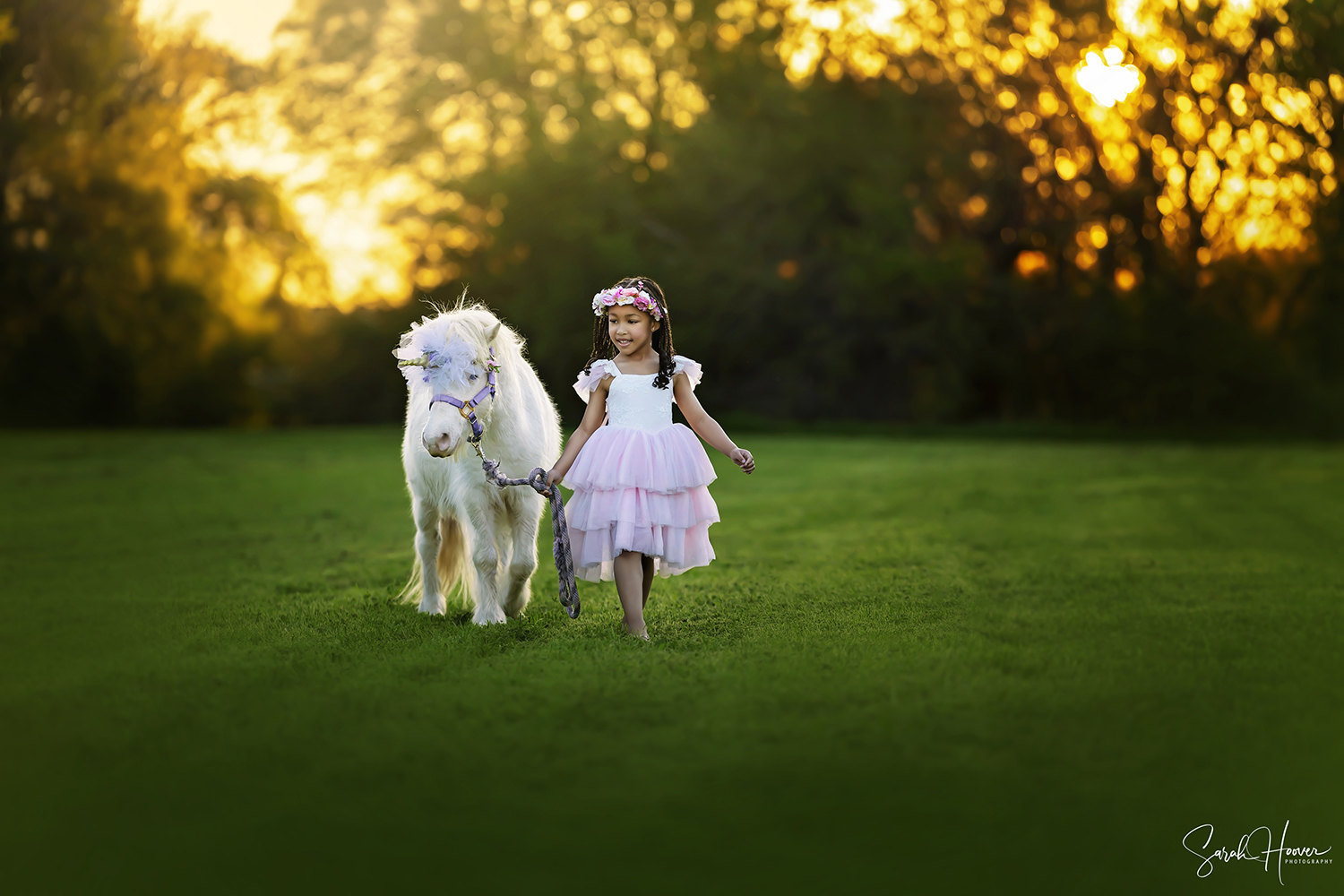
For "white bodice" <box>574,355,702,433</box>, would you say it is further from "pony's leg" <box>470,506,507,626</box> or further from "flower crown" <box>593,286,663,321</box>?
"pony's leg" <box>470,506,507,626</box>

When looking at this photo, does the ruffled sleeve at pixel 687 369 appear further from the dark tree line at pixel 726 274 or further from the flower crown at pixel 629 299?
the dark tree line at pixel 726 274

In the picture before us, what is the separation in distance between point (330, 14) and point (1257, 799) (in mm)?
28890

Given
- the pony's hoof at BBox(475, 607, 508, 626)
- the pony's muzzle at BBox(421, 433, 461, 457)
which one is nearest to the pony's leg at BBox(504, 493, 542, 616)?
the pony's hoof at BBox(475, 607, 508, 626)

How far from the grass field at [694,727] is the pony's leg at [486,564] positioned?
0.11 meters

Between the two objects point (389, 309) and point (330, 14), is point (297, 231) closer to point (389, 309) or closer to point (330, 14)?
point (389, 309)

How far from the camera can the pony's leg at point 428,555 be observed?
5879 mm

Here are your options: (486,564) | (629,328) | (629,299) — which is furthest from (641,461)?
(486,564)

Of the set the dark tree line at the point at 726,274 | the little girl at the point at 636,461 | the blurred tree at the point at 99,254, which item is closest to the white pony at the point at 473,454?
the little girl at the point at 636,461

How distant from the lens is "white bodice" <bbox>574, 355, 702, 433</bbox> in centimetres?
506

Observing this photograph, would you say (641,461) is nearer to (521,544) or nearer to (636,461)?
(636,461)

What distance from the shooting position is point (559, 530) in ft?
16.5

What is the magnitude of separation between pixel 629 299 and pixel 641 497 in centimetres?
82

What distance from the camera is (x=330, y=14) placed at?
1109 inches

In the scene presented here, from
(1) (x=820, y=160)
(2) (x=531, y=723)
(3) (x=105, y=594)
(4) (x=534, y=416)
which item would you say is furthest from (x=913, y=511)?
(1) (x=820, y=160)
